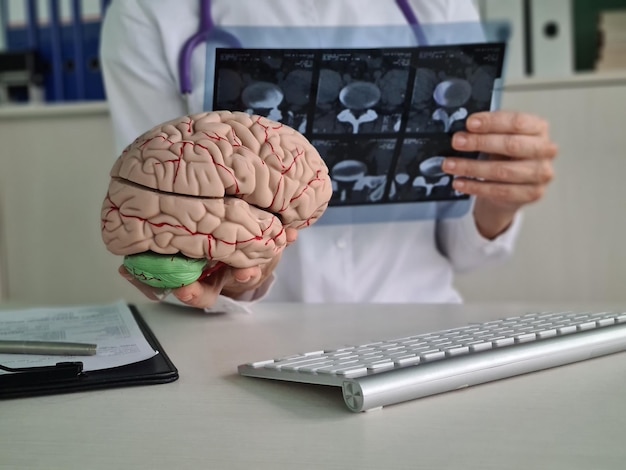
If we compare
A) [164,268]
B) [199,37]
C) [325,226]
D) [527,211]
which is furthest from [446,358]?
[527,211]

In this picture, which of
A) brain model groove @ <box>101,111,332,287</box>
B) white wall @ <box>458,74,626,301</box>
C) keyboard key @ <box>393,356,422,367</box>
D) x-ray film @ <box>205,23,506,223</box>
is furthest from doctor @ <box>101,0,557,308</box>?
white wall @ <box>458,74,626,301</box>

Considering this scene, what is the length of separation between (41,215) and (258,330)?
121 centimetres

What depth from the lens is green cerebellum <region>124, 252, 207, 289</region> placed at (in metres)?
0.59

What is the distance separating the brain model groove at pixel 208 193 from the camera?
0.57 meters

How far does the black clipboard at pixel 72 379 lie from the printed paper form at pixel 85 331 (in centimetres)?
2

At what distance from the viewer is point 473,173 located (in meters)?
0.89

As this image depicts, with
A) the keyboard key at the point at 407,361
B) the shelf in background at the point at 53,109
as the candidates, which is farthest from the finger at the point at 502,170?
the shelf in background at the point at 53,109

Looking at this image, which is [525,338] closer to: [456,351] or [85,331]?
[456,351]

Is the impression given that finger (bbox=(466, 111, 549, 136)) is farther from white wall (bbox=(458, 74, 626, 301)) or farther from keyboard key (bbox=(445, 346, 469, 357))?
white wall (bbox=(458, 74, 626, 301))

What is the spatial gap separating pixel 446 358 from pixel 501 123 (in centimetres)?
44

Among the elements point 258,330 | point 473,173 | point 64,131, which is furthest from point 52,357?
point 64,131

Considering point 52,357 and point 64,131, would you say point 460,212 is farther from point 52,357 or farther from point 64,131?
point 64,131

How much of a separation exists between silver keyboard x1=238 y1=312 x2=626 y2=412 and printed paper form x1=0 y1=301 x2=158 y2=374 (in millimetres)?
111

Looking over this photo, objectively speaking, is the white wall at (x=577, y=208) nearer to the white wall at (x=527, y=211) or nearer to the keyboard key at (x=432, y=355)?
the white wall at (x=527, y=211)
